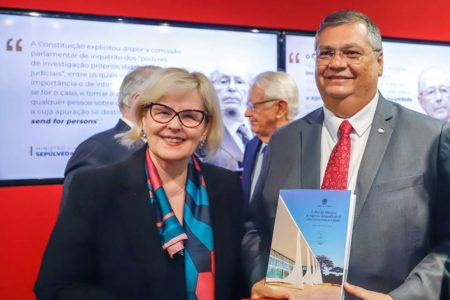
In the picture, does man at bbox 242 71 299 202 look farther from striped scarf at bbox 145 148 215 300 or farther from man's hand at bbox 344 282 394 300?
man's hand at bbox 344 282 394 300

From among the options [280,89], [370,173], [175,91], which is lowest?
[370,173]

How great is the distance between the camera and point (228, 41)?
3789 mm

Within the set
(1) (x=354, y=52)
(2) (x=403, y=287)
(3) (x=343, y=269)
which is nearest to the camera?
(3) (x=343, y=269)

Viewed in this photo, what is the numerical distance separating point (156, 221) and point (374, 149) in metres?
0.76

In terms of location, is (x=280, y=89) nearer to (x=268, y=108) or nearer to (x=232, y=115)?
(x=268, y=108)

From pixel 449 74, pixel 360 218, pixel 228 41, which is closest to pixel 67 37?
pixel 228 41

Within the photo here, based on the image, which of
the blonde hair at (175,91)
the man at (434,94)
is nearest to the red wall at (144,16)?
the man at (434,94)

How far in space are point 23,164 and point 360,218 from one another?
2389 millimetres

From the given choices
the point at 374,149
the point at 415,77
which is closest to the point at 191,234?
the point at 374,149

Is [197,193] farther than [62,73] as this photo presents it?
No

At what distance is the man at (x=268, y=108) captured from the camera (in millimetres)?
3367

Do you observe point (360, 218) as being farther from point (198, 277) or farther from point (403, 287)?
point (198, 277)

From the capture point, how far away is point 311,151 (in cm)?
172

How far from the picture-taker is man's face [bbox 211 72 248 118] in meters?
3.78
